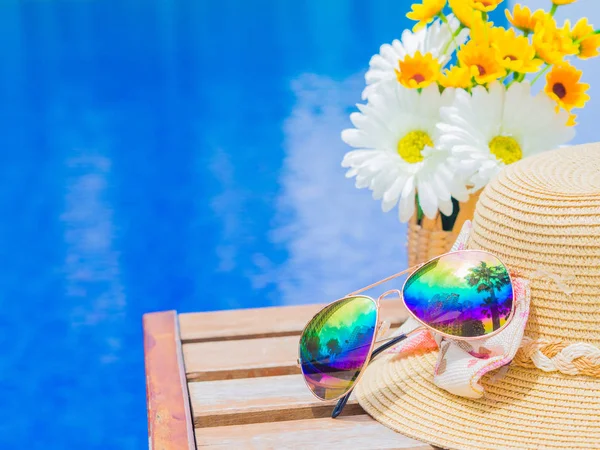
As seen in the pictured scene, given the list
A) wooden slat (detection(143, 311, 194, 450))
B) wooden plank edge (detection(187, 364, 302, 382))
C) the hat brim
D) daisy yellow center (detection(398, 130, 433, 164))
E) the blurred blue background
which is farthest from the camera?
the blurred blue background

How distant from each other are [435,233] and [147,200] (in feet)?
9.29

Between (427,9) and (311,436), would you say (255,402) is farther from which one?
(427,9)

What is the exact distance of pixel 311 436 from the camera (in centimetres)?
106

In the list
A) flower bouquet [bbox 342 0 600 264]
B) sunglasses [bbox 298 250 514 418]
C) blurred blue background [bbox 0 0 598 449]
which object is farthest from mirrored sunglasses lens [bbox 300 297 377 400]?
blurred blue background [bbox 0 0 598 449]

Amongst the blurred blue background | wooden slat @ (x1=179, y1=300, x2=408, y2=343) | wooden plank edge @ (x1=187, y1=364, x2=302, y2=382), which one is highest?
the blurred blue background

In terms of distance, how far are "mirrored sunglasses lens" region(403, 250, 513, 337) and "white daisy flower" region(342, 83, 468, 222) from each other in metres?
0.34

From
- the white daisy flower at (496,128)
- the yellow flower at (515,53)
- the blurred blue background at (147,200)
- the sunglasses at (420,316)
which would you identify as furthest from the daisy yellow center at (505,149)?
the blurred blue background at (147,200)

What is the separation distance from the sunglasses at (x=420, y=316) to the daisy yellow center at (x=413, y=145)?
38 centimetres

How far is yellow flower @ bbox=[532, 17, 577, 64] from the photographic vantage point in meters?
1.33

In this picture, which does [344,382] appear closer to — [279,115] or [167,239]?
[167,239]

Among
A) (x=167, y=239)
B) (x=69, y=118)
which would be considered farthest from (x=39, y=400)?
(x=69, y=118)

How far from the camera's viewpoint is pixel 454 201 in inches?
57.3

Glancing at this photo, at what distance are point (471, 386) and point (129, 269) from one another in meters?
2.60

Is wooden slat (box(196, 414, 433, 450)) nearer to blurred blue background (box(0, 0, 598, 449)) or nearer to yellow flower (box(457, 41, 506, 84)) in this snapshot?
yellow flower (box(457, 41, 506, 84))
